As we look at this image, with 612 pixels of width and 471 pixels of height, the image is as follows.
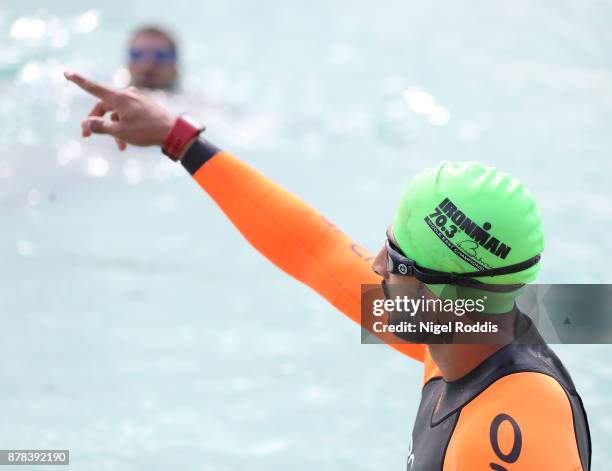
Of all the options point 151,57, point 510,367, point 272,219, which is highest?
point 151,57

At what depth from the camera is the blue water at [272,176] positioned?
5.04 metres

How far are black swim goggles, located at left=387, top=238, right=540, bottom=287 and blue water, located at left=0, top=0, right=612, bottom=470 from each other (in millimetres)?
2590

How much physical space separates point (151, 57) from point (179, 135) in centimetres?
592

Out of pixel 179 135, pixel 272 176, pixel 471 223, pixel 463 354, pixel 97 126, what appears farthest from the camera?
pixel 272 176

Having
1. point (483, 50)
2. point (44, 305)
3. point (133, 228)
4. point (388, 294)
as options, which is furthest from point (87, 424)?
point (483, 50)

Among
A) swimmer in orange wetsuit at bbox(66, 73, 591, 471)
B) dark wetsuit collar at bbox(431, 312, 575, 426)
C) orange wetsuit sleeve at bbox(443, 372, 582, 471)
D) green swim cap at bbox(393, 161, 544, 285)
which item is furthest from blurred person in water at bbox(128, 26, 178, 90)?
orange wetsuit sleeve at bbox(443, 372, 582, 471)

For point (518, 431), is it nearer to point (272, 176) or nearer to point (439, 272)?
point (439, 272)

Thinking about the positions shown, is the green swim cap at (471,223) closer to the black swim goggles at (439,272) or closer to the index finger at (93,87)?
the black swim goggles at (439,272)

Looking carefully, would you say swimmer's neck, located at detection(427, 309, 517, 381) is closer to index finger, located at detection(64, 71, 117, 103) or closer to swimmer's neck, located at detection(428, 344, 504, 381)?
swimmer's neck, located at detection(428, 344, 504, 381)

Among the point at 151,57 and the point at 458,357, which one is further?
the point at 151,57

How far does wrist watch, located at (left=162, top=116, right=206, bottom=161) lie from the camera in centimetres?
307

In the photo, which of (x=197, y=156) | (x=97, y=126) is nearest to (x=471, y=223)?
(x=197, y=156)

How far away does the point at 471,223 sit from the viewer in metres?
2.24

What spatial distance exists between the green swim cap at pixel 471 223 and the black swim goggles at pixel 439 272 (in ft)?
0.04
